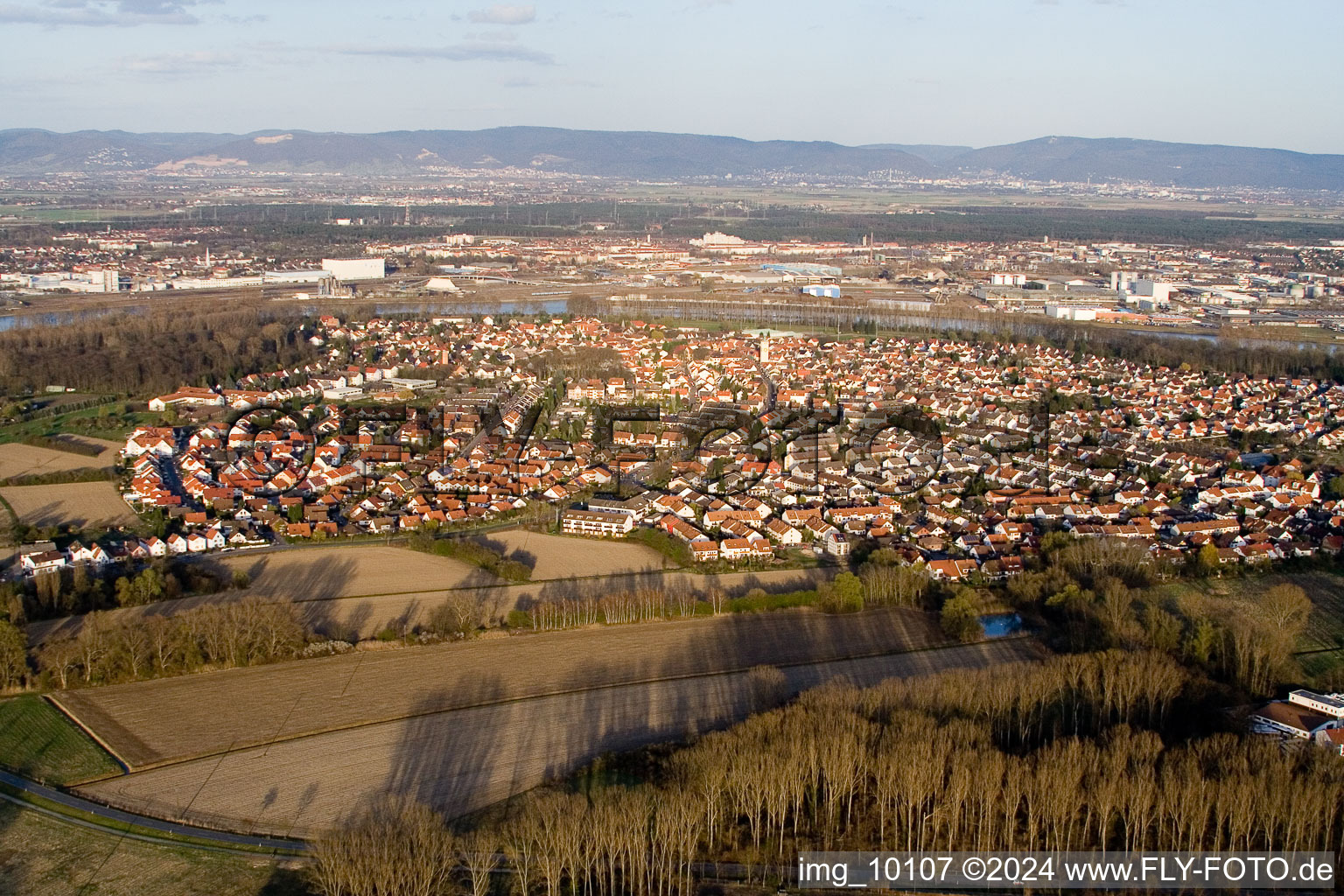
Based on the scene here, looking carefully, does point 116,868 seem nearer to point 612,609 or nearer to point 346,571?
point 612,609

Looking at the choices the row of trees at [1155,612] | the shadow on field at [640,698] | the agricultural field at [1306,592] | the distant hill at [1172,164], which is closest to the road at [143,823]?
the shadow on field at [640,698]

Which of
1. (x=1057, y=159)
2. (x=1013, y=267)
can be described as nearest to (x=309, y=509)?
(x=1013, y=267)

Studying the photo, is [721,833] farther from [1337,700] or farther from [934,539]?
[934,539]

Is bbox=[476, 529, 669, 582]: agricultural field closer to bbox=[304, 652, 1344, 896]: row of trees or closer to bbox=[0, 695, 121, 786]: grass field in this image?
bbox=[304, 652, 1344, 896]: row of trees

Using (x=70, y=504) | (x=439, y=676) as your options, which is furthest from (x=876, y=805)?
(x=70, y=504)

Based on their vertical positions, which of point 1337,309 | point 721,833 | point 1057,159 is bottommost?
point 721,833

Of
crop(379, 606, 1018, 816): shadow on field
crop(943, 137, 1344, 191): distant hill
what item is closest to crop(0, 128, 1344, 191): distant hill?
crop(943, 137, 1344, 191): distant hill
